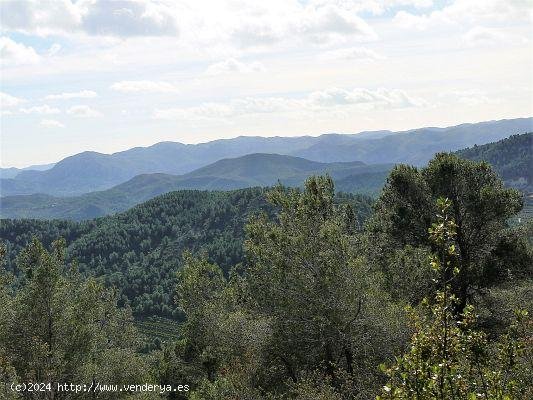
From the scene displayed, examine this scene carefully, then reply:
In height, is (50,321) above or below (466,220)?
below

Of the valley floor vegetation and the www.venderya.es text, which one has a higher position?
the valley floor vegetation

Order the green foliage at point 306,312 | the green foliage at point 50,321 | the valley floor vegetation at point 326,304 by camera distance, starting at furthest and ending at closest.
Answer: the green foliage at point 50,321 < the green foliage at point 306,312 < the valley floor vegetation at point 326,304

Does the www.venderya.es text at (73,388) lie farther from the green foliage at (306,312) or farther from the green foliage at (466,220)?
the green foliage at (466,220)

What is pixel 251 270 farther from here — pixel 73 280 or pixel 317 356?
pixel 73 280

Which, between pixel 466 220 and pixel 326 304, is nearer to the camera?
pixel 326 304

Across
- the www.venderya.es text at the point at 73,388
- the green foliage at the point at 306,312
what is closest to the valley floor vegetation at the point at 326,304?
the green foliage at the point at 306,312

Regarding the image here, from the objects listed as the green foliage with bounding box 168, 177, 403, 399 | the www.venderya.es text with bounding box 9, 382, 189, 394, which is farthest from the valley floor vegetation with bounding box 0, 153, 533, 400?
the www.venderya.es text with bounding box 9, 382, 189, 394

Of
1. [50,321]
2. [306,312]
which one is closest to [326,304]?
[306,312]

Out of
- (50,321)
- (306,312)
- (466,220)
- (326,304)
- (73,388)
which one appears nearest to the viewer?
(326,304)

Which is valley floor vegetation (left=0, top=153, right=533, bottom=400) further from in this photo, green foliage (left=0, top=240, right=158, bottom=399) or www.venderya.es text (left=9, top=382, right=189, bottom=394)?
www.venderya.es text (left=9, top=382, right=189, bottom=394)

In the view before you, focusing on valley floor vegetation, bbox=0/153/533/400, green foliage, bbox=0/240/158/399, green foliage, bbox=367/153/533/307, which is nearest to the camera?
valley floor vegetation, bbox=0/153/533/400

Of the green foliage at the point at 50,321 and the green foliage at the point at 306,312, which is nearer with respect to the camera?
the green foliage at the point at 306,312

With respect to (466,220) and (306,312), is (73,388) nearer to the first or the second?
(306,312)

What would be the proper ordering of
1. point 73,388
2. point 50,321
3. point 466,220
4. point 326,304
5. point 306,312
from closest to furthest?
1. point 326,304
2. point 306,312
3. point 73,388
4. point 50,321
5. point 466,220
